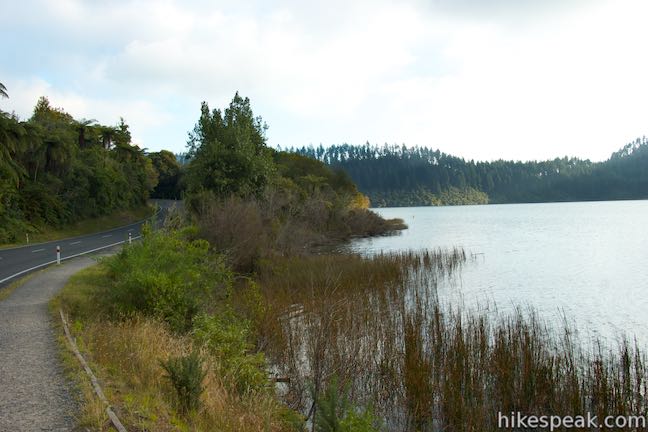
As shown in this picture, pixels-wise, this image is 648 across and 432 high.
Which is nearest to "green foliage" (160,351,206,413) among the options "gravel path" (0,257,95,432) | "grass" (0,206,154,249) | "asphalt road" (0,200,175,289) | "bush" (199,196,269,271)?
"gravel path" (0,257,95,432)

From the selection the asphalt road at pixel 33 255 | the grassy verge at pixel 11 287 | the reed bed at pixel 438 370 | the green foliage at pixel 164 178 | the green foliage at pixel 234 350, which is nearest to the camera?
the reed bed at pixel 438 370

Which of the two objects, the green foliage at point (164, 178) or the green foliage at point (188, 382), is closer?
the green foliage at point (188, 382)

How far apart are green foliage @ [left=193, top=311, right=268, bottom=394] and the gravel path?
2.98m

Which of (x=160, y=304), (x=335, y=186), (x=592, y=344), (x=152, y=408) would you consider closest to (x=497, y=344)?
(x=592, y=344)

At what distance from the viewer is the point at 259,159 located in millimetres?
34031

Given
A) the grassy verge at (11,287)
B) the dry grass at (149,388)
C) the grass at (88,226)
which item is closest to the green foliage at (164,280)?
the dry grass at (149,388)

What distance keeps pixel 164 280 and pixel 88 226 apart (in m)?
36.5

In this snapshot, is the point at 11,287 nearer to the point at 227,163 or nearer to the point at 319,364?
the point at 319,364

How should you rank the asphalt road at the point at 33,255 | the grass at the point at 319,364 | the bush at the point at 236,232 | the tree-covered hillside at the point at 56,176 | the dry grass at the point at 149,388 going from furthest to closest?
the tree-covered hillside at the point at 56,176 < the bush at the point at 236,232 < the asphalt road at the point at 33,255 < the grass at the point at 319,364 < the dry grass at the point at 149,388

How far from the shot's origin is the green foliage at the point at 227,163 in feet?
106

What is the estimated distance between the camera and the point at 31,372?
840 centimetres

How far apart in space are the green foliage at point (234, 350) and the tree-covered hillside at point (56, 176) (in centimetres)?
2804

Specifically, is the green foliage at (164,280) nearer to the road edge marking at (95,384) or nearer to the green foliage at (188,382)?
the road edge marking at (95,384)

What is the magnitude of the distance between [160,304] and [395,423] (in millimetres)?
6931
